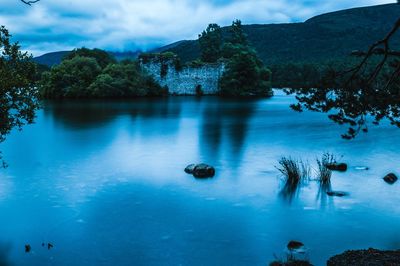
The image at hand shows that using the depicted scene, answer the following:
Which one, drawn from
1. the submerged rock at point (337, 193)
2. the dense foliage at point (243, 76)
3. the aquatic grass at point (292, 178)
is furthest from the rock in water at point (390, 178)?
the dense foliage at point (243, 76)

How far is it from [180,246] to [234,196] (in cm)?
548

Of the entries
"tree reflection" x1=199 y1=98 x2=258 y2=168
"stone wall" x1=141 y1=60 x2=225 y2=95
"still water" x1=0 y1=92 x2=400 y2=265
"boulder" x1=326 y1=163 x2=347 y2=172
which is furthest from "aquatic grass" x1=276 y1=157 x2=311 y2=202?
"stone wall" x1=141 y1=60 x2=225 y2=95

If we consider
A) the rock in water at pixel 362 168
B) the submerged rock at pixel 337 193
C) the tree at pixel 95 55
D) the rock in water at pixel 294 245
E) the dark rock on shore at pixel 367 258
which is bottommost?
the rock in water at pixel 294 245

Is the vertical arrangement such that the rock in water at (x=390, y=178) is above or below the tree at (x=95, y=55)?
below

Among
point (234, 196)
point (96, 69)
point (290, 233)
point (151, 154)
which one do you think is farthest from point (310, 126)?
point (96, 69)

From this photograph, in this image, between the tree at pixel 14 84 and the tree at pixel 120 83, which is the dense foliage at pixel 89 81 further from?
the tree at pixel 14 84

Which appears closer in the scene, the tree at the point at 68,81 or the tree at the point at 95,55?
the tree at the point at 68,81

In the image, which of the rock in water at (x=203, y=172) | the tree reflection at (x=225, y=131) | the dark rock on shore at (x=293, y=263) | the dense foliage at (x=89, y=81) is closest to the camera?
the dark rock on shore at (x=293, y=263)

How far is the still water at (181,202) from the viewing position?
1223 centimetres

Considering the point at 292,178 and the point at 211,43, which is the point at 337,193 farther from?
the point at 211,43

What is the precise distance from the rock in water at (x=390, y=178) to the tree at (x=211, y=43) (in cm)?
7375

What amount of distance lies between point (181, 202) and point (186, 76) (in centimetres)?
6701

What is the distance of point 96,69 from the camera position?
7475 centimetres

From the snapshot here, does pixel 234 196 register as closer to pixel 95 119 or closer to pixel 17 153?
pixel 17 153
